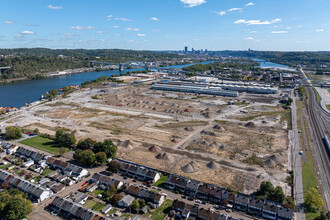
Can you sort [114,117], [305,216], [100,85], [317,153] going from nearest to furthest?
[305,216] < [317,153] < [114,117] < [100,85]

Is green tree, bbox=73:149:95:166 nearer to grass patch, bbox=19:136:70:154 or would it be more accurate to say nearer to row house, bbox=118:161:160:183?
row house, bbox=118:161:160:183

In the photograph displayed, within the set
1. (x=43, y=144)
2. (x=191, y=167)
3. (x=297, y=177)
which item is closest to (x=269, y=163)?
(x=297, y=177)

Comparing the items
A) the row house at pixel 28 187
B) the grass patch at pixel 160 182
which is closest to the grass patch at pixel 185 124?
the grass patch at pixel 160 182

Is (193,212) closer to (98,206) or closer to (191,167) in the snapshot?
(191,167)

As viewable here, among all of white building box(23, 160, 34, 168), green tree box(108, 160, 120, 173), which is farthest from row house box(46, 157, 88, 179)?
green tree box(108, 160, 120, 173)

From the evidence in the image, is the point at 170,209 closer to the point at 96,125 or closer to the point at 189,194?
the point at 189,194

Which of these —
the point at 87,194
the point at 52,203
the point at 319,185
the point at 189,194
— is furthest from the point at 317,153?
the point at 52,203
